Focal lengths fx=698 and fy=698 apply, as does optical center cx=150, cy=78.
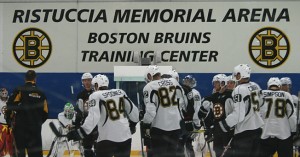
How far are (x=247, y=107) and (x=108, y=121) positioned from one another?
158cm

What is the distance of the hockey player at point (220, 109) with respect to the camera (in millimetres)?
8688

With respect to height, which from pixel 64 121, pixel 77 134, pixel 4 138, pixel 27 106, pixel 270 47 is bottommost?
pixel 4 138

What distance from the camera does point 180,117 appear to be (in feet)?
27.0

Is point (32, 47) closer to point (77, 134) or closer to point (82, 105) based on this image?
point (82, 105)

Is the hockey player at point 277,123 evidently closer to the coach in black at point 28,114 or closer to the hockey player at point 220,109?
the hockey player at point 220,109

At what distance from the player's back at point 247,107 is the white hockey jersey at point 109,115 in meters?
1.26

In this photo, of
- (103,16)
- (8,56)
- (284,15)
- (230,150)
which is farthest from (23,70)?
(230,150)

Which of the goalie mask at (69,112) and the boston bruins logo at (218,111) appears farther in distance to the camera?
the goalie mask at (69,112)

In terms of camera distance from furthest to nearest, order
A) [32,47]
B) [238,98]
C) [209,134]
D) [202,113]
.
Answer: [32,47] < [202,113] < [209,134] < [238,98]

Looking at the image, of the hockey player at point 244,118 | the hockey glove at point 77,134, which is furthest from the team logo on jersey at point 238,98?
the hockey glove at point 77,134

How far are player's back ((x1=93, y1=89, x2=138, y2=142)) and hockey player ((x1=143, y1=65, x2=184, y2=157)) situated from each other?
0.52m

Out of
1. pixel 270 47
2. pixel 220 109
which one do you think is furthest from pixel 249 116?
pixel 270 47

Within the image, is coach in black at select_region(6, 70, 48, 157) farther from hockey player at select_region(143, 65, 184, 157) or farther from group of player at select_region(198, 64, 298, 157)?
group of player at select_region(198, 64, 298, 157)

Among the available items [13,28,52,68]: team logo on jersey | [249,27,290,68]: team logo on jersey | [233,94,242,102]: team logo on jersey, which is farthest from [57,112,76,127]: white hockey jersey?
[249,27,290,68]: team logo on jersey
